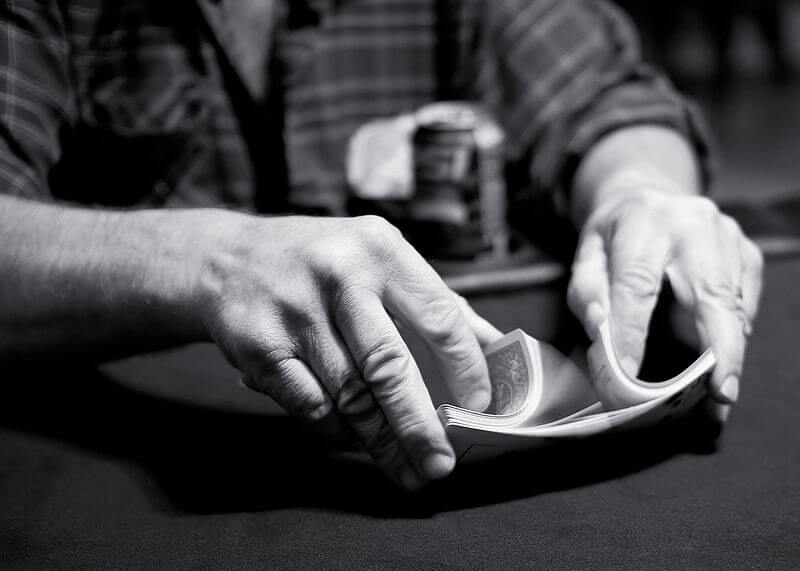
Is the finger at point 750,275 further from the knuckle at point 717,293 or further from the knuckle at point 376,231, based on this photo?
the knuckle at point 376,231

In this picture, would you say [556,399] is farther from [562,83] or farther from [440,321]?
[562,83]

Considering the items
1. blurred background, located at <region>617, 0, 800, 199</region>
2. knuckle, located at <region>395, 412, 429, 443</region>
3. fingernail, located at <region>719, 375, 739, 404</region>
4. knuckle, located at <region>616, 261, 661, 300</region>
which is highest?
knuckle, located at <region>616, 261, 661, 300</region>

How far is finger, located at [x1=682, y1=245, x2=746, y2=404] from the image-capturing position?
546 millimetres

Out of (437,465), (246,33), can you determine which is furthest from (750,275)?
(246,33)

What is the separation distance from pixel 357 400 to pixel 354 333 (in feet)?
0.16

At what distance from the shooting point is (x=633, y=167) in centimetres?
83

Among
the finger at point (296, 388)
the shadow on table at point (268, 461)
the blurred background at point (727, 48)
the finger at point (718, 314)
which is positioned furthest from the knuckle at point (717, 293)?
the blurred background at point (727, 48)

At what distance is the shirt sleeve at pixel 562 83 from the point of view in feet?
3.16

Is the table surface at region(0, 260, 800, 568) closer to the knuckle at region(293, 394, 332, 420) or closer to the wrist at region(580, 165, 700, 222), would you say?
the knuckle at region(293, 394, 332, 420)

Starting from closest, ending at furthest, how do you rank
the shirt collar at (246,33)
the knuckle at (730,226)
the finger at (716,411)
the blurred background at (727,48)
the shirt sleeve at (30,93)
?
1. the finger at (716,411)
2. the knuckle at (730,226)
3. the shirt sleeve at (30,93)
4. the shirt collar at (246,33)
5. the blurred background at (727,48)

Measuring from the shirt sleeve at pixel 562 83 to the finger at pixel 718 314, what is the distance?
35 centimetres

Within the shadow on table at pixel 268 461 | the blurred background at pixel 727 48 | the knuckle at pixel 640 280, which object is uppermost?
the knuckle at pixel 640 280

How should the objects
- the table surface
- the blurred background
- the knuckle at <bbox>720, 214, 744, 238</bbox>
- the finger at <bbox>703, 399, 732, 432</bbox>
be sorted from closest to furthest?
the table surface < the finger at <bbox>703, 399, 732, 432</bbox> < the knuckle at <bbox>720, 214, 744, 238</bbox> < the blurred background

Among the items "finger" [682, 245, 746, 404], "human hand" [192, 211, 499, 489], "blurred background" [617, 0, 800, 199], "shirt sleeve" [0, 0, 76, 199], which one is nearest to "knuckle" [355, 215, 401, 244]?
"human hand" [192, 211, 499, 489]
